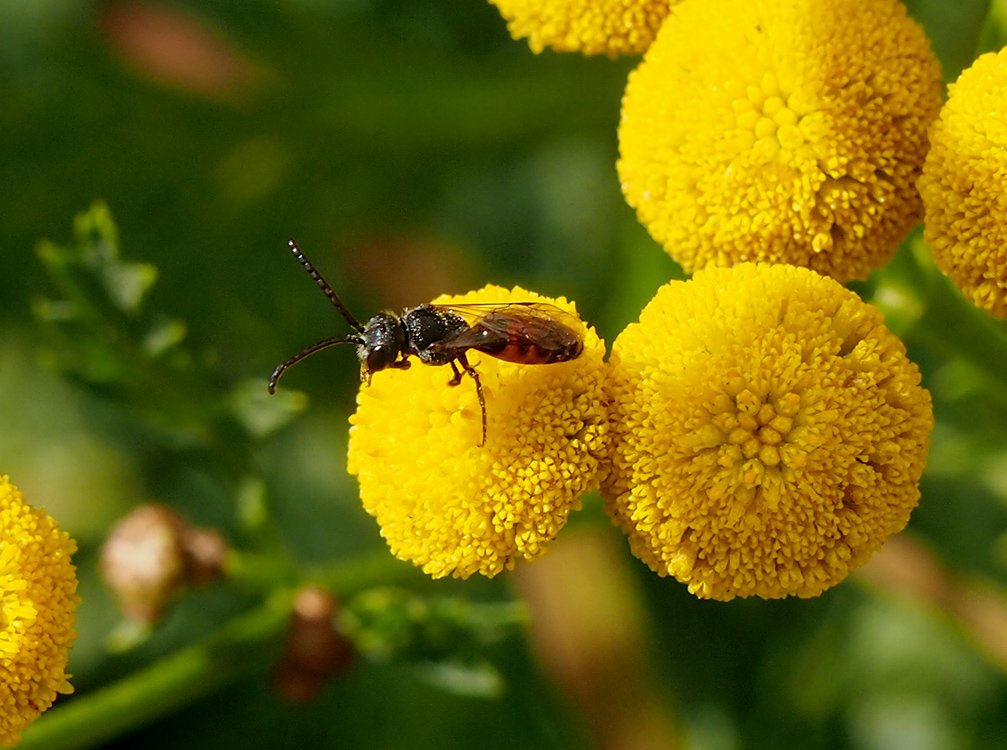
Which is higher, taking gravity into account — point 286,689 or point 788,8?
point 788,8

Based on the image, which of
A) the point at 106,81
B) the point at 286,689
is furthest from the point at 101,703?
the point at 106,81

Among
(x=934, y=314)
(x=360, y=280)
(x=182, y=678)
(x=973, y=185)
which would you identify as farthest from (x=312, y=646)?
(x=360, y=280)

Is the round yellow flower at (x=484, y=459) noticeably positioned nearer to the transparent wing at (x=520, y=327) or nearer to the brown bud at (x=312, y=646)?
the transparent wing at (x=520, y=327)

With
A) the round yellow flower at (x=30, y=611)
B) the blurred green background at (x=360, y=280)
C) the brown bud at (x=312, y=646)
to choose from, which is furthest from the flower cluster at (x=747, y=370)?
the blurred green background at (x=360, y=280)

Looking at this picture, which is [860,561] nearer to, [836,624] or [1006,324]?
[1006,324]

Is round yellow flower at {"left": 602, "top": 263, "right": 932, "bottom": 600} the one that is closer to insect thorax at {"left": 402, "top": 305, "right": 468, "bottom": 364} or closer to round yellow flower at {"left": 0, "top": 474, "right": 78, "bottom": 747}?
insect thorax at {"left": 402, "top": 305, "right": 468, "bottom": 364}

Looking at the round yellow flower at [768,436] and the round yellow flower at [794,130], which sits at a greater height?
the round yellow flower at [794,130]

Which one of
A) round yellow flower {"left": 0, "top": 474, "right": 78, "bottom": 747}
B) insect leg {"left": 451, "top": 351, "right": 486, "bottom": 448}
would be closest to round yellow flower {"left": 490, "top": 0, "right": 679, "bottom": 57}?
insect leg {"left": 451, "top": 351, "right": 486, "bottom": 448}
